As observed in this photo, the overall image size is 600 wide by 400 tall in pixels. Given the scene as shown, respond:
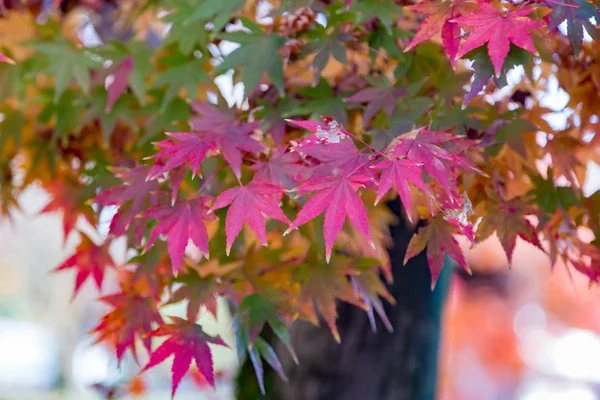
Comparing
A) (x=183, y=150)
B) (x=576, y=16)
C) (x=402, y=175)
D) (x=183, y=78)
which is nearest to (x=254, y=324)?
(x=183, y=150)

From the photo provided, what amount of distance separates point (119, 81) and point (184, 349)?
0.79 metres

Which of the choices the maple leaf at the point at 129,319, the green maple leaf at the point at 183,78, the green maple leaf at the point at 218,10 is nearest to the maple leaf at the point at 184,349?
the maple leaf at the point at 129,319

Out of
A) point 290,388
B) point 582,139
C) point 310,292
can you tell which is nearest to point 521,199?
point 582,139

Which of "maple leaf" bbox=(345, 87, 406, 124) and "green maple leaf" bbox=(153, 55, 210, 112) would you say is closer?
"maple leaf" bbox=(345, 87, 406, 124)

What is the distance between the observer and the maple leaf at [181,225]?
1061 millimetres

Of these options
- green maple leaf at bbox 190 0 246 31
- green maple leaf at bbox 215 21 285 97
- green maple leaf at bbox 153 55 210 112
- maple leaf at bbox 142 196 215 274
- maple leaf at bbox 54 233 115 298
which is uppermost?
green maple leaf at bbox 190 0 246 31

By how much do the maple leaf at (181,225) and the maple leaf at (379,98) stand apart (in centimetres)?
40

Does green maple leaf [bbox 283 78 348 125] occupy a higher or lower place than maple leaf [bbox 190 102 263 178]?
lower

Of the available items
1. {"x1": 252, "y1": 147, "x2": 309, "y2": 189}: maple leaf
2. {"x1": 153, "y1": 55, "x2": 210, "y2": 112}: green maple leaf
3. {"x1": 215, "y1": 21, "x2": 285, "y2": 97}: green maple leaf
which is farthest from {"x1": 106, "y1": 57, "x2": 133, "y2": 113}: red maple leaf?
{"x1": 252, "y1": 147, "x2": 309, "y2": 189}: maple leaf

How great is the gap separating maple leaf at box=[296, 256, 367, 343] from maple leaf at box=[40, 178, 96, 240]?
67 centimetres

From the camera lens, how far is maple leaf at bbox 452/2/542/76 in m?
A: 0.95

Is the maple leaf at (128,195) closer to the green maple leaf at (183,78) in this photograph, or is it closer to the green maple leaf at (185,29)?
the green maple leaf at (183,78)

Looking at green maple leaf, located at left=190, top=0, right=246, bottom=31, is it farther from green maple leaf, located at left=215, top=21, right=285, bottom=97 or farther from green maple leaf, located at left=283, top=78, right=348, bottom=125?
green maple leaf, located at left=283, top=78, right=348, bottom=125

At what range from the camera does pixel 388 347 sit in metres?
1.98
